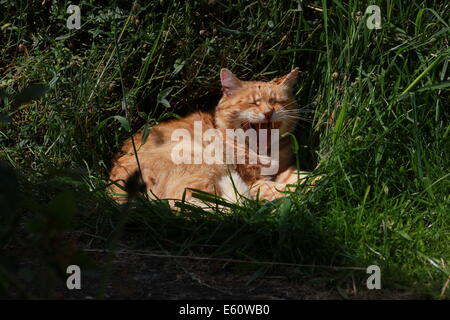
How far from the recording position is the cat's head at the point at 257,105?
3736mm

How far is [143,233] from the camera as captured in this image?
8.50ft

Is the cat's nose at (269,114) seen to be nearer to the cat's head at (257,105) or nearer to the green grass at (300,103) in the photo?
the cat's head at (257,105)

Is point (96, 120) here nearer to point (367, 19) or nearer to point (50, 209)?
point (367, 19)

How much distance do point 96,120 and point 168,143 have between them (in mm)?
451

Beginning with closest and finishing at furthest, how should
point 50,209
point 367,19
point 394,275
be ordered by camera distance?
point 50,209 → point 394,275 → point 367,19

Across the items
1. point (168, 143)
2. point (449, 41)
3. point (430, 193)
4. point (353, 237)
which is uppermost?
point (449, 41)

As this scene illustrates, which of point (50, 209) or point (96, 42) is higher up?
point (96, 42)

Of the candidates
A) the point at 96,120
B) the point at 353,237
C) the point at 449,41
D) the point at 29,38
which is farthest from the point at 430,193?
the point at 29,38

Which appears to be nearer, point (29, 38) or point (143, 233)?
point (143, 233)

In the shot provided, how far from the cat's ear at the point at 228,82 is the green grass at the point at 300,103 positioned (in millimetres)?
105

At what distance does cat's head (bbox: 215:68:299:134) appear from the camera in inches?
147

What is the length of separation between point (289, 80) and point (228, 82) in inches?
14.6

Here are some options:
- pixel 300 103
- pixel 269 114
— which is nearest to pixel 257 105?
pixel 269 114
